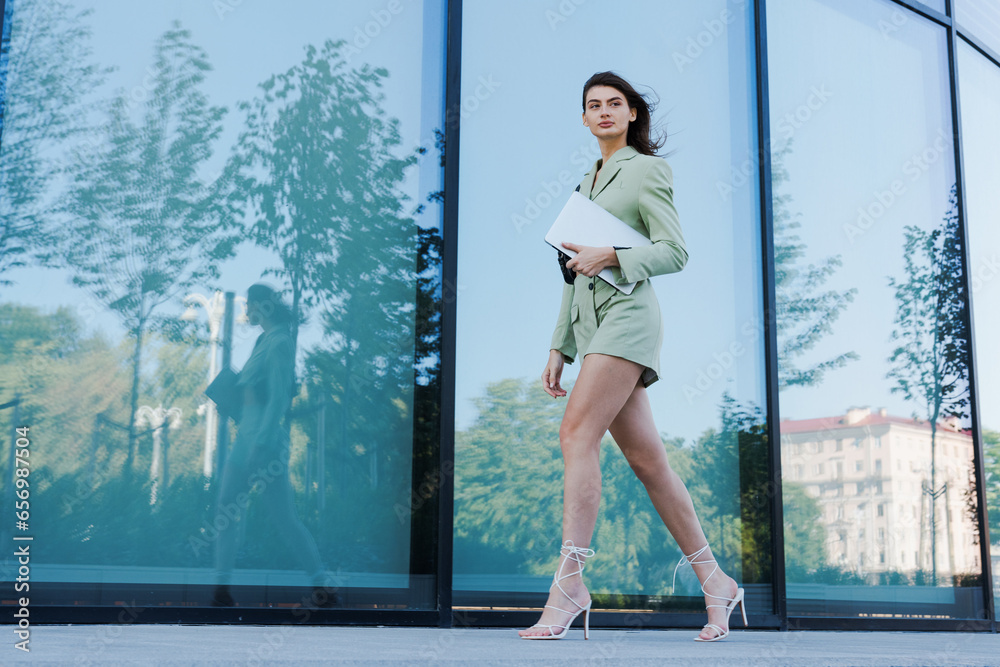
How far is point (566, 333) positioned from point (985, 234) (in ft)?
13.0

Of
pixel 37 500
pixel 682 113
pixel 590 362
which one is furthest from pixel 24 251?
pixel 682 113

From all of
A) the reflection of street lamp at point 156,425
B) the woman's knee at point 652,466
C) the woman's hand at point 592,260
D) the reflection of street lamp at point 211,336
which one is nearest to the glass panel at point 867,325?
the woman's knee at point 652,466

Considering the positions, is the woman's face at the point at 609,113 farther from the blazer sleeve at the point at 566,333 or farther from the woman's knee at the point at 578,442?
the woman's knee at the point at 578,442

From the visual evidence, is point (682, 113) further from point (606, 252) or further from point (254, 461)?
point (254, 461)

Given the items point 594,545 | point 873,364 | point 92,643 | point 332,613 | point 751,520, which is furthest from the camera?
point 873,364

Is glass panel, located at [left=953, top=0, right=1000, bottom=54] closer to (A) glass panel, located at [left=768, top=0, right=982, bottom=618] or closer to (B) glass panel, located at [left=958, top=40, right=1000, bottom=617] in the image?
(B) glass panel, located at [left=958, top=40, right=1000, bottom=617]

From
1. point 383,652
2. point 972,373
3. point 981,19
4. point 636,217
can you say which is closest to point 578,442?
point 636,217

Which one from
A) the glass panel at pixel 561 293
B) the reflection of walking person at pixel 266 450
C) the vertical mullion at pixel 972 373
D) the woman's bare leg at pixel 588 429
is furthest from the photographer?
the vertical mullion at pixel 972 373

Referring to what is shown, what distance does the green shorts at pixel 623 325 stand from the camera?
258cm

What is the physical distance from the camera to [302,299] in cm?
351

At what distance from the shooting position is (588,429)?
257 cm

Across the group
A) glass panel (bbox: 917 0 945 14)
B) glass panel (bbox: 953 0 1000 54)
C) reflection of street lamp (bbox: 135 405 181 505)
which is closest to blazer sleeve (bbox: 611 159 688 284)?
reflection of street lamp (bbox: 135 405 181 505)

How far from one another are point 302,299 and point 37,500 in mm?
1150

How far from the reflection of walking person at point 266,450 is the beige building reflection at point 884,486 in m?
2.37
